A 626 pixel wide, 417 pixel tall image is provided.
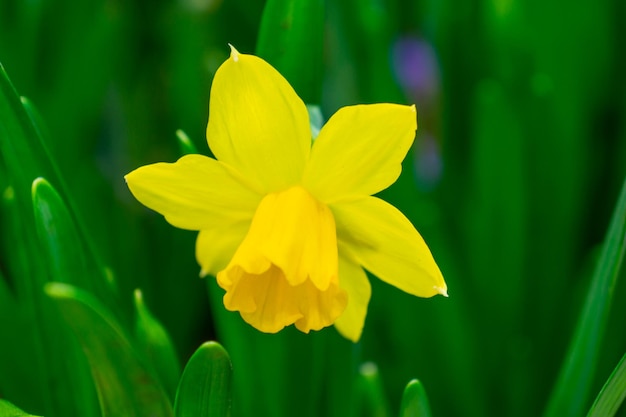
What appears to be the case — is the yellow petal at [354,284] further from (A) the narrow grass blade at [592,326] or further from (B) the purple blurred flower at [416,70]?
(B) the purple blurred flower at [416,70]

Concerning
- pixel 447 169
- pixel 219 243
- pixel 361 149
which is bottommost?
pixel 447 169

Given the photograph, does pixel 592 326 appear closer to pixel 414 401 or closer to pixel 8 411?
pixel 414 401

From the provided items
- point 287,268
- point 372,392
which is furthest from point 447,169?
point 287,268

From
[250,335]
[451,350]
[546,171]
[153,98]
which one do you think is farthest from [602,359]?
[153,98]

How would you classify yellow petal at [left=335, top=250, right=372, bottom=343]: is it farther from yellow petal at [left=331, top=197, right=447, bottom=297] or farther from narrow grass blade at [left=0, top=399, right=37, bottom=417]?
narrow grass blade at [left=0, top=399, right=37, bottom=417]

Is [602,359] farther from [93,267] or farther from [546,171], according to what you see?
[93,267]

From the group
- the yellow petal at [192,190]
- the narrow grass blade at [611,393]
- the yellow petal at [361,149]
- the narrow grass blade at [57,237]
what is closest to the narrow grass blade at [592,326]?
the narrow grass blade at [611,393]

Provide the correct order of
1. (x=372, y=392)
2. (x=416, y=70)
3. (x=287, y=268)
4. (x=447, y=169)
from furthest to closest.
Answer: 1. (x=416, y=70)
2. (x=447, y=169)
3. (x=372, y=392)
4. (x=287, y=268)
